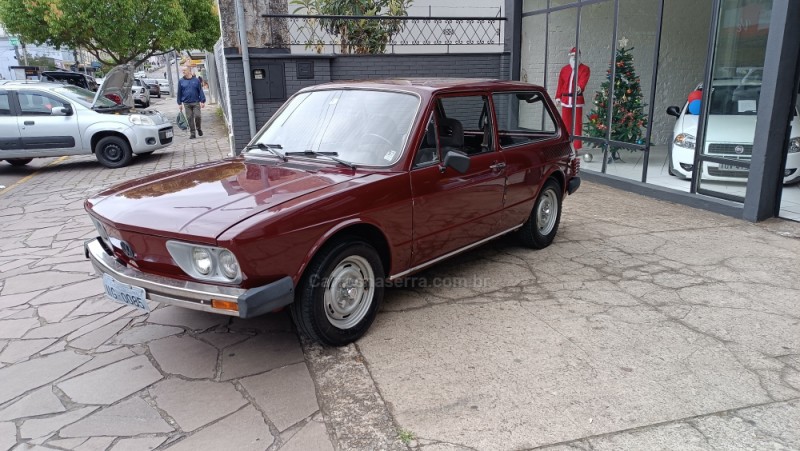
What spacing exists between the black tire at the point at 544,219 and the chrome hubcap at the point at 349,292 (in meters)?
2.20

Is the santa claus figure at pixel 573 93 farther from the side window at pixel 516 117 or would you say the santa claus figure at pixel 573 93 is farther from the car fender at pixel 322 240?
the car fender at pixel 322 240

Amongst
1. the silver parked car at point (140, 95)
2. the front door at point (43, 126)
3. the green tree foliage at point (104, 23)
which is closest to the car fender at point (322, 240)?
the front door at point (43, 126)

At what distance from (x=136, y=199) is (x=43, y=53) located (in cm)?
6693

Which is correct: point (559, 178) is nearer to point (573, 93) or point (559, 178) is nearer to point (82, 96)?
point (573, 93)

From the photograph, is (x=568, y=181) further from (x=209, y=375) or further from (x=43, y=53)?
(x=43, y=53)

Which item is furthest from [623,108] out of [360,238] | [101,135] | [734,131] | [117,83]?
[117,83]

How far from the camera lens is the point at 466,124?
196 inches

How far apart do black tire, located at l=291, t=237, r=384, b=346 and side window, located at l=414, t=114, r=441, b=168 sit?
79 cm

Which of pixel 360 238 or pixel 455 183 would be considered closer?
A: pixel 360 238

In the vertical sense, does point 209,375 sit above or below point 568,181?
below

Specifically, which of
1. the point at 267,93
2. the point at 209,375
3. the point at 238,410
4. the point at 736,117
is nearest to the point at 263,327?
the point at 209,375

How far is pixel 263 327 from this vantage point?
4.05 m

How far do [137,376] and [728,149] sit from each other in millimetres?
7167

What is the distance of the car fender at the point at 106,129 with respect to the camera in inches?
440
